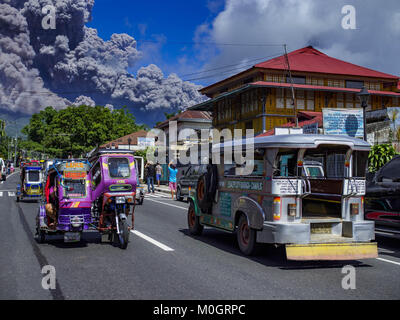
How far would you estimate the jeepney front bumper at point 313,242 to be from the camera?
7.74 metres

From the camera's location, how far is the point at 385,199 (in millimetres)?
10820

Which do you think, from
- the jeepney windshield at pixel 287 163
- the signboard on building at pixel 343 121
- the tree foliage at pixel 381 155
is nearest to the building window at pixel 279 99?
the signboard on building at pixel 343 121

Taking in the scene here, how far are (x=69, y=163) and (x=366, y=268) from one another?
6.38 meters

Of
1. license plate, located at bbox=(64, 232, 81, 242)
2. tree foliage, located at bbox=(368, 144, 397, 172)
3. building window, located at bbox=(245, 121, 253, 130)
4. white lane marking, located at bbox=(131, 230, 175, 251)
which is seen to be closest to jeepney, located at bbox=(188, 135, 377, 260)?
white lane marking, located at bbox=(131, 230, 175, 251)

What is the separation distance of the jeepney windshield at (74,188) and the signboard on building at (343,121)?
39.9ft

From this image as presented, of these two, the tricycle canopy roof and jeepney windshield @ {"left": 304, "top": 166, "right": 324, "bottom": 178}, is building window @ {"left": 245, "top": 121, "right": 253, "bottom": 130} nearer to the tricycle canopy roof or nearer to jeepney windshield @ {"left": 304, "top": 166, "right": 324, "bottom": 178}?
jeepney windshield @ {"left": 304, "top": 166, "right": 324, "bottom": 178}

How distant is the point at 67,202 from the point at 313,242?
504cm

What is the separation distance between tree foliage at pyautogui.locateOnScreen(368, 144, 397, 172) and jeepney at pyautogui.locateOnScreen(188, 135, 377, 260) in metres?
9.52

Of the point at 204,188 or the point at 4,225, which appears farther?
the point at 4,225

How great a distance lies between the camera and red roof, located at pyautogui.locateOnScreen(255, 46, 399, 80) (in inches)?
1706

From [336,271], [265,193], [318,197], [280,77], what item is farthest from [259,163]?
[280,77]

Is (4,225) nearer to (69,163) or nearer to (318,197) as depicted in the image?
(69,163)

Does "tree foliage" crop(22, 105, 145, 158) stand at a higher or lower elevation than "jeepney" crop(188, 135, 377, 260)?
higher

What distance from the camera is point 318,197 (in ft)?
31.1
